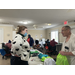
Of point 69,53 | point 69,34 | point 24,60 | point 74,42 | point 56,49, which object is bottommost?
point 56,49

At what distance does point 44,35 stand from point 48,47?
404 centimetres

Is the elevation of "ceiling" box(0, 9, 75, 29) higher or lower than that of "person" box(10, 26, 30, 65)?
higher

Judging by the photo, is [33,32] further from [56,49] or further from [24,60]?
[24,60]

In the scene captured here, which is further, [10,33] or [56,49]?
[10,33]

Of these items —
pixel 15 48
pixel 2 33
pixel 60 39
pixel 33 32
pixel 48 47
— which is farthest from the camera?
pixel 33 32

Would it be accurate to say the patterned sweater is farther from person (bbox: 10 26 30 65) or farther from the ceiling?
the ceiling

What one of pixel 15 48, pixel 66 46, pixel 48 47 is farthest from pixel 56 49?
pixel 15 48

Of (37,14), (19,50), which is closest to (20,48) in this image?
(19,50)

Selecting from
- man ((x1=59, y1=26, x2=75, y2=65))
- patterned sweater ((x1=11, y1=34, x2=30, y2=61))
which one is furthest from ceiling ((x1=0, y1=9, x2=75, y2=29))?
patterned sweater ((x1=11, y1=34, x2=30, y2=61))

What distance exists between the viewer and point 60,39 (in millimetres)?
5477

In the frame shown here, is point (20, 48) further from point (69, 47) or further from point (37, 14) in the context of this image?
point (37, 14)

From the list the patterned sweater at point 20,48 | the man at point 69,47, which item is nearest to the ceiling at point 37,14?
the man at point 69,47

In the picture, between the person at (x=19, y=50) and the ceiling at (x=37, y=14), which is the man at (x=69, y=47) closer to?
the person at (x=19, y=50)

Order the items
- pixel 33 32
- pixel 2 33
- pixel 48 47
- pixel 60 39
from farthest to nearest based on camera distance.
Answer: pixel 33 32 → pixel 60 39 → pixel 2 33 → pixel 48 47
